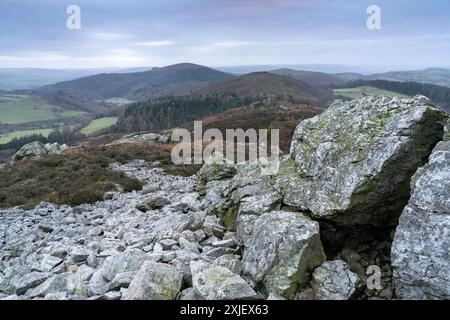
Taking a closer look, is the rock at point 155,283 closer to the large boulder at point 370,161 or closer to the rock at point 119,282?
the rock at point 119,282

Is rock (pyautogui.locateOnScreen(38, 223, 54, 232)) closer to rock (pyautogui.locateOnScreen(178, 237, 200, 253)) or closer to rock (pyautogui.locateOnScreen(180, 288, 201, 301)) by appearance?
rock (pyautogui.locateOnScreen(178, 237, 200, 253))

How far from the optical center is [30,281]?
938 centimetres

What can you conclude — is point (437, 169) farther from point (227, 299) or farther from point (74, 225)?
point (74, 225)

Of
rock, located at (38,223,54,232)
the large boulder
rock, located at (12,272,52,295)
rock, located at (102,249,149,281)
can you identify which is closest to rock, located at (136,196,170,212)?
rock, located at (38,223,54,232)

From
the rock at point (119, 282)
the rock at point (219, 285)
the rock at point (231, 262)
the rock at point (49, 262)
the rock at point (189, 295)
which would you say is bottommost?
the rock at point (49, 262)

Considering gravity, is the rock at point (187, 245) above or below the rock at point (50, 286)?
above

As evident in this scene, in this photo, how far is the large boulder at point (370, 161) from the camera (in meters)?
8.54

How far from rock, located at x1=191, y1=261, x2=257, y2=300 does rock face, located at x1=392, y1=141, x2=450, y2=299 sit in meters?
2.98

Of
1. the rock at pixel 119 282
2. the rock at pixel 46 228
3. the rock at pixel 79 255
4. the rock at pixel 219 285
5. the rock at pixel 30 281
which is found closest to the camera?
the rock at pixel 219 285

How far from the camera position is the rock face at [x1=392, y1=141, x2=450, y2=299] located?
22.5 ft

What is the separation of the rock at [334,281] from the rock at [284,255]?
222mm

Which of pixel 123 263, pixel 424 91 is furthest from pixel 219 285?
pixel 424 91

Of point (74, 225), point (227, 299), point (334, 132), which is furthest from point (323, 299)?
point (74, 225)

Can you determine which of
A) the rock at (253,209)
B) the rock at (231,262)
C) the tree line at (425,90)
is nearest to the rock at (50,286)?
the rock at (231,262)
